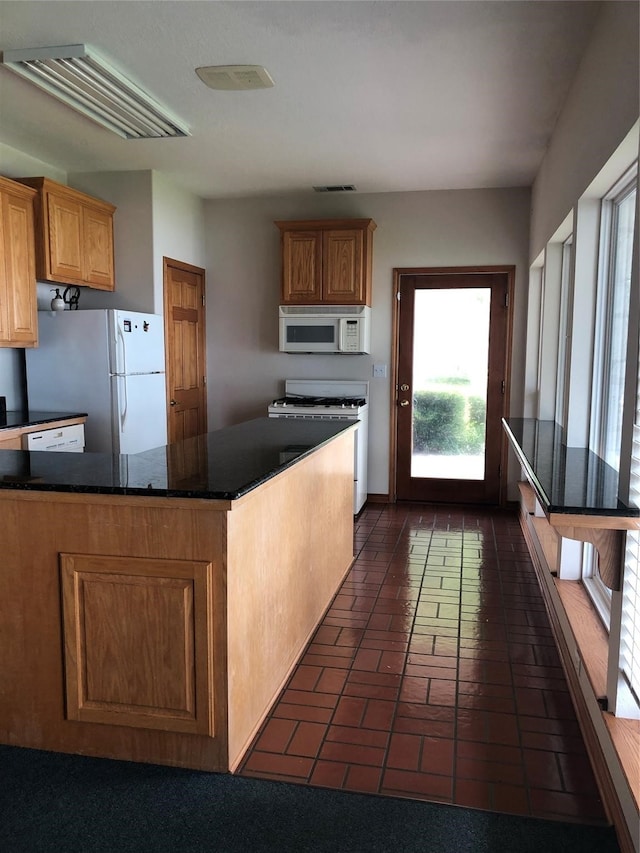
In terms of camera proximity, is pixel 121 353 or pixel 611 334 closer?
pixel 611 334

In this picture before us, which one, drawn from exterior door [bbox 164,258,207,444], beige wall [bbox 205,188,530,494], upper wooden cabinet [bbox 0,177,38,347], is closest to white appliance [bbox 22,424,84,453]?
upper wooden cabinet [bbox 0,177,38,347]

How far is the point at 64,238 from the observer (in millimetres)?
4582

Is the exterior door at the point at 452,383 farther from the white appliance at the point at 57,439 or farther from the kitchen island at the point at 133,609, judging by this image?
the kitchen island at the point at 133,609

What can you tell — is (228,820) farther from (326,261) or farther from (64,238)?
(326,261)

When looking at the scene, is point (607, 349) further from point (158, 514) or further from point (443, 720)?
point (158, 514)

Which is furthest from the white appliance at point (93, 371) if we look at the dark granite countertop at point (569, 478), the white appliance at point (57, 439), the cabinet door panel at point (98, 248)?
the dark granite countertop at point (569, 478)

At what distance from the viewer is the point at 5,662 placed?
7.19ft

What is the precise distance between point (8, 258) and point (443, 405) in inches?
141

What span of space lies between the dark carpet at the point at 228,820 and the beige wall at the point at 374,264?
4.08m

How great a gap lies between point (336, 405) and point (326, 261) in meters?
1.19

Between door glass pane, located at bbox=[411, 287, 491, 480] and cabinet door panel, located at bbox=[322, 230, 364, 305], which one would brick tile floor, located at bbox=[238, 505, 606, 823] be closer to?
door glass pane, located at bbox=[411, 287, 491, 480]

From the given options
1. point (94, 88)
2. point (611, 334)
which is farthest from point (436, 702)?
point (94, 88)

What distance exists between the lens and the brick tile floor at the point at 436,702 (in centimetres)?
207

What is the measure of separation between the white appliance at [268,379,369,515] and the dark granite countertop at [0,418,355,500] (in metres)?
2.31
